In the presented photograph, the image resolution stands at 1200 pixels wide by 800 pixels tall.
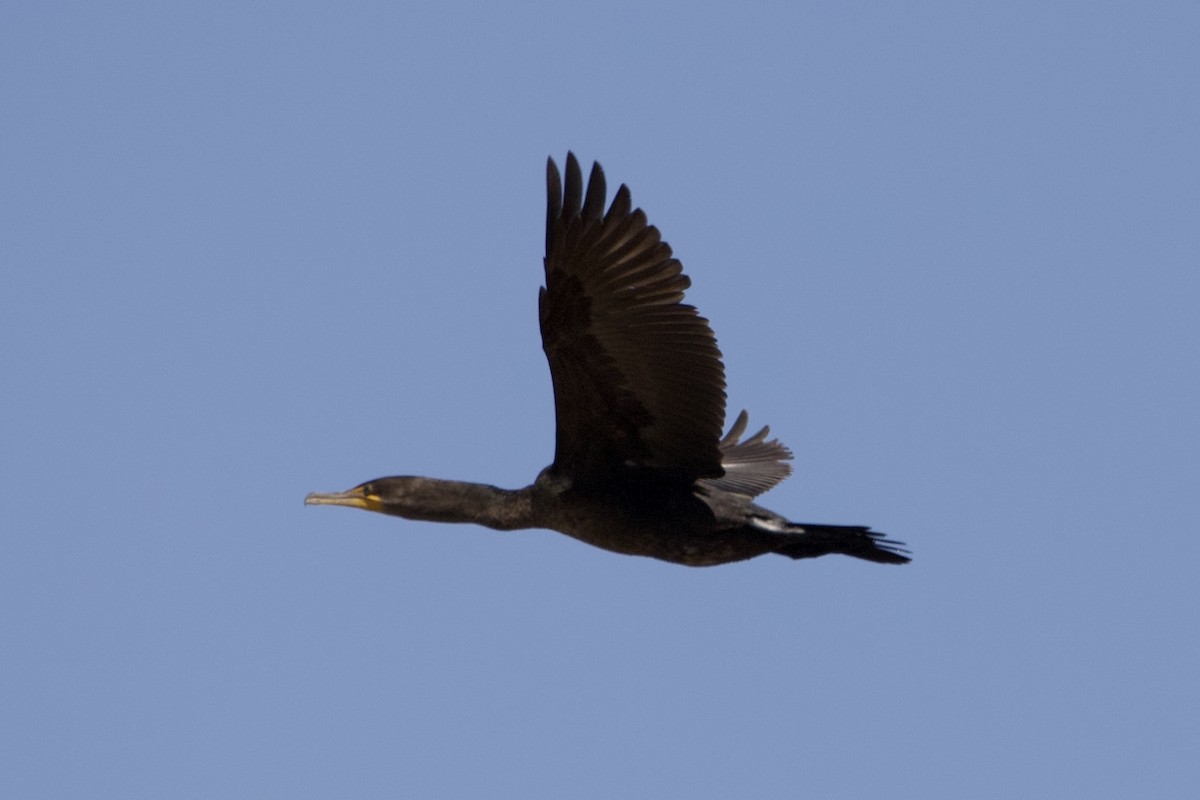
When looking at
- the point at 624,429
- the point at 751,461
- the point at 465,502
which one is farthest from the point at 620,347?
the point at 751,461

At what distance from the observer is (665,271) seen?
10.5 m

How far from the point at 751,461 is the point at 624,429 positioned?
109 inches

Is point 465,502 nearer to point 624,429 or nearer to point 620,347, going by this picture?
point 624,429

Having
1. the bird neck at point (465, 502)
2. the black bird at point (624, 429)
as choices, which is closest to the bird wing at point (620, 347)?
the black bird at point (624, 429)

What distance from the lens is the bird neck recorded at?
11156 millimetres

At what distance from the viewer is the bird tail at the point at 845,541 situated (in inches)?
418

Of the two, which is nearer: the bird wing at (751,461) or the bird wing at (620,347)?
the bird wing at (620,347)

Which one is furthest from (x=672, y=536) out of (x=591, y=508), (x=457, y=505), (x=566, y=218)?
(x=566, y=218)

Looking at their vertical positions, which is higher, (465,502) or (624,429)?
(624,429)

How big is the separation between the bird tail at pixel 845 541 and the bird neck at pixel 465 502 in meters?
1.63

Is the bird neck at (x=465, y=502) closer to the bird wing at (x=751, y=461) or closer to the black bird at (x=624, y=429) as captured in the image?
the black bird at (x=624, y=429)

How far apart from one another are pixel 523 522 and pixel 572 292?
1.55m

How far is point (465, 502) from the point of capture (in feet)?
36.6

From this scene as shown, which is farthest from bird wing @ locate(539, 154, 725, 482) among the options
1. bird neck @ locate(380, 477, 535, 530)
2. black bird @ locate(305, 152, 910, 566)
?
bird neck @ locate(380, 477, 535, 530)
